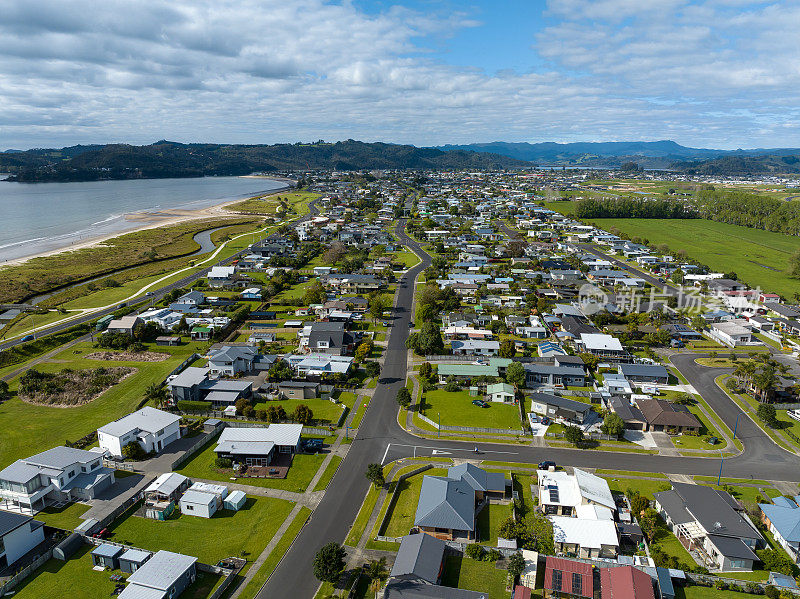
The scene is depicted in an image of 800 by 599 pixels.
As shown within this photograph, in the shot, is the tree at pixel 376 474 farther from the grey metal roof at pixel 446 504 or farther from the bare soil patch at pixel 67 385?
the bare soil patch at pixel 67 385

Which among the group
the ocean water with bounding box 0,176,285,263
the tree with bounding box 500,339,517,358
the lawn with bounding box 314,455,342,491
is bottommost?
the lawn with bounding box 314,455,342,491

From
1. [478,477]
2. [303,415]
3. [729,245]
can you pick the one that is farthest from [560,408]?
[729,245]

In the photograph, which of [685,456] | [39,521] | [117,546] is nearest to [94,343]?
[39,521]

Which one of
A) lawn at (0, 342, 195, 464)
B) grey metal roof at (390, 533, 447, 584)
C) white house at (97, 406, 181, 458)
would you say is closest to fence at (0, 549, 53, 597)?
white house at (97, 406, 181, 458)

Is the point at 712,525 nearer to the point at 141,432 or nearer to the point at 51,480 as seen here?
the point at 141,432

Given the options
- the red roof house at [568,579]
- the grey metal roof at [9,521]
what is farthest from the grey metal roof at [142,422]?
the red roof house at [568,579]

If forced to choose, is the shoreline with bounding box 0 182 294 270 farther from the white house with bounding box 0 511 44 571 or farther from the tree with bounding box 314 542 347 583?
the tree with bounding box 314 542 347 583

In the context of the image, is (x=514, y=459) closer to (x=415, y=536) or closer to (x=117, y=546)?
(x=415, y=536)
